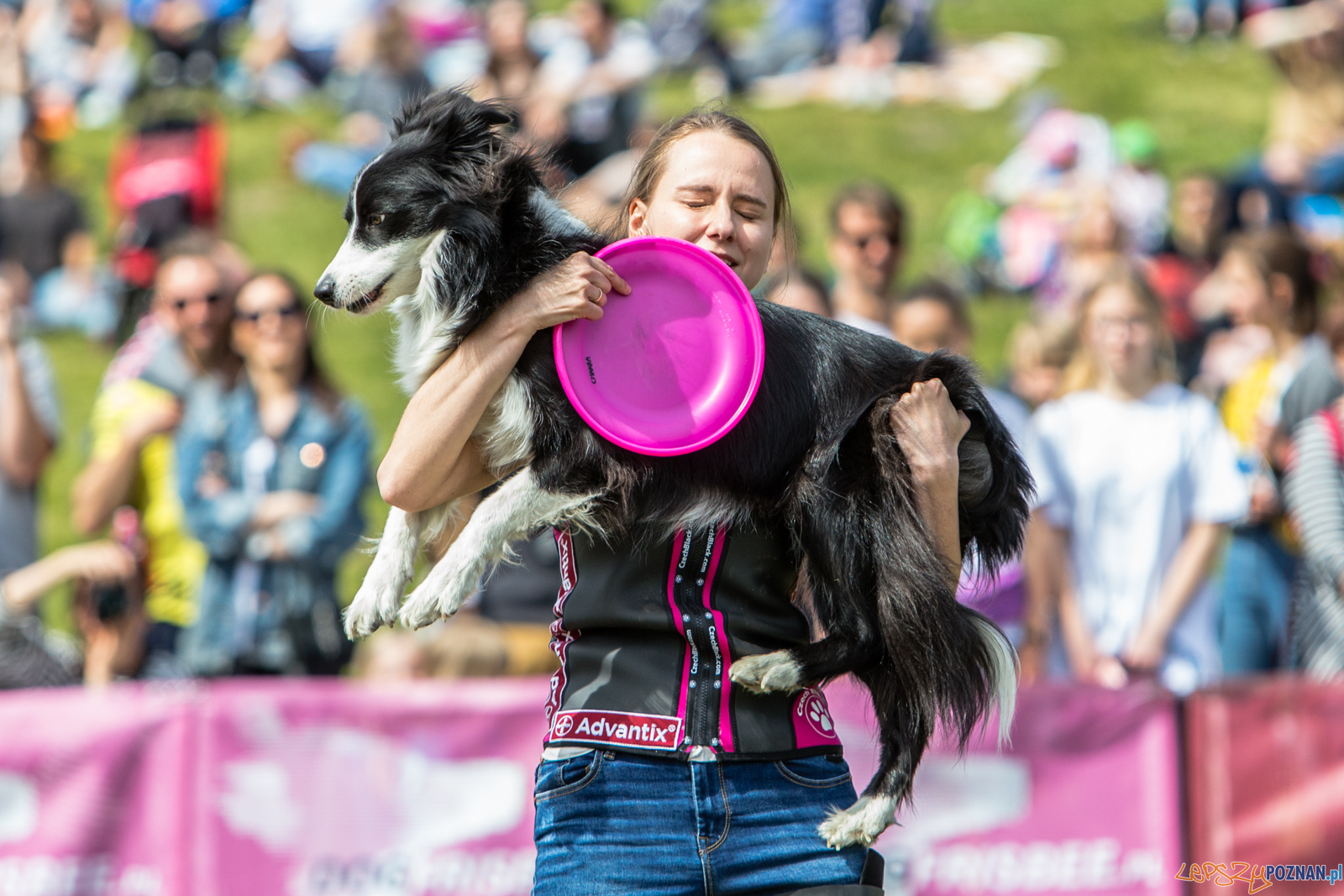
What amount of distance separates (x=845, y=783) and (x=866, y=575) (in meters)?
0.42

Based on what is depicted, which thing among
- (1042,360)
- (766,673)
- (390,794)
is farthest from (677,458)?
(1042,360)

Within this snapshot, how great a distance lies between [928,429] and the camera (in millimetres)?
2395

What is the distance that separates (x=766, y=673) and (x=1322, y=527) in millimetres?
3610

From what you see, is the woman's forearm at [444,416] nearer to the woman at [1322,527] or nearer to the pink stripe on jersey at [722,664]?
the pink stripe on jersey at [722,664]

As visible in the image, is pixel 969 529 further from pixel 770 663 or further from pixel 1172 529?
pixel 1172 529

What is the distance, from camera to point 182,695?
4570mm

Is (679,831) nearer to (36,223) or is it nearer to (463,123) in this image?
(463,123)

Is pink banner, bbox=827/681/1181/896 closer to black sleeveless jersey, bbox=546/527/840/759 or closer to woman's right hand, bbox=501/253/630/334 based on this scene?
black sleeveless jersey, bbox=546/527/840/759

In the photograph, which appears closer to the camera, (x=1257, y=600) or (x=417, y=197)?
(x=417, y=197)

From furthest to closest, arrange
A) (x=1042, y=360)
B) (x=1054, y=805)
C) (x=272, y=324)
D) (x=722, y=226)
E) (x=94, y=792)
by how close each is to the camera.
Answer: (x=1042, y=360)
(x=272, y=324)
(x=1054, y=805)
(x=94, y=792)
(x=722, y=226)

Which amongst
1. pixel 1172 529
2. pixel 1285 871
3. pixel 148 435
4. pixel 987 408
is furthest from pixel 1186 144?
pixel 987 408

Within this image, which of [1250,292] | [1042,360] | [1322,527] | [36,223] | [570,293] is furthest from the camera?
[36,223]

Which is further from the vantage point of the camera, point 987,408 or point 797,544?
point 987,408

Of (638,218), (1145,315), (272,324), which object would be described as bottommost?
(638,218)
